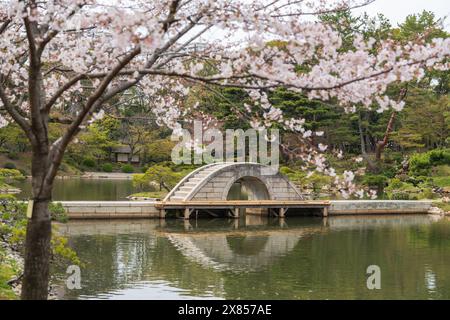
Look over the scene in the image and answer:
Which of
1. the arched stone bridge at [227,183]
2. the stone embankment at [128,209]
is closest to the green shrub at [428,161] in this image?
the stone embankment at [128,209]

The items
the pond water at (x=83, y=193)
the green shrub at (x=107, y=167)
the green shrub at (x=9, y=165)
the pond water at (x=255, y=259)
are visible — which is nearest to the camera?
the pond water at (x=255, y=259)

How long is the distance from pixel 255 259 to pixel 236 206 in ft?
23.8

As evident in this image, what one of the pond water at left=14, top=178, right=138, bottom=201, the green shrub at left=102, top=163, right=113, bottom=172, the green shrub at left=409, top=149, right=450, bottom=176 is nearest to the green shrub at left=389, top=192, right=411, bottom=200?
the green shrub at left=409, top=149, right=450, bottom=176

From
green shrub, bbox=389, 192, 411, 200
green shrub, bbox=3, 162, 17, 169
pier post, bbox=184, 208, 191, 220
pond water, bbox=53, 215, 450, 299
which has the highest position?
green shrub, bbox=3, 162, 17, 169

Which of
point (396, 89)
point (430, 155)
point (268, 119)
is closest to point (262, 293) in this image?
point (268, 119)

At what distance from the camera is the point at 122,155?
47250mm

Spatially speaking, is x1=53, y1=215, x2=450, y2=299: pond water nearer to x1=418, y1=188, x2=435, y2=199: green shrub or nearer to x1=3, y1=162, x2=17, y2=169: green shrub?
x1=418, y1=188, x2=435, y2=199: green shrub

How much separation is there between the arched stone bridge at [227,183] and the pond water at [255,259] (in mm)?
1104

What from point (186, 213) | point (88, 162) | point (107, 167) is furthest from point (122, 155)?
point (186, 213)

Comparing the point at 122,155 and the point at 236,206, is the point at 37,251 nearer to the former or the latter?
the point at 236,206

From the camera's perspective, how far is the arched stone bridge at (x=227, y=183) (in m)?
20.1

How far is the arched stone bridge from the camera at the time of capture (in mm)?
20109

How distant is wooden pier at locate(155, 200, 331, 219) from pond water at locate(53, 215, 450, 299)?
56 centimetres

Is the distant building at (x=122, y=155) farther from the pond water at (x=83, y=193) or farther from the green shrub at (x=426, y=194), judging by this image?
the green shrub at (x=426, y=194)
